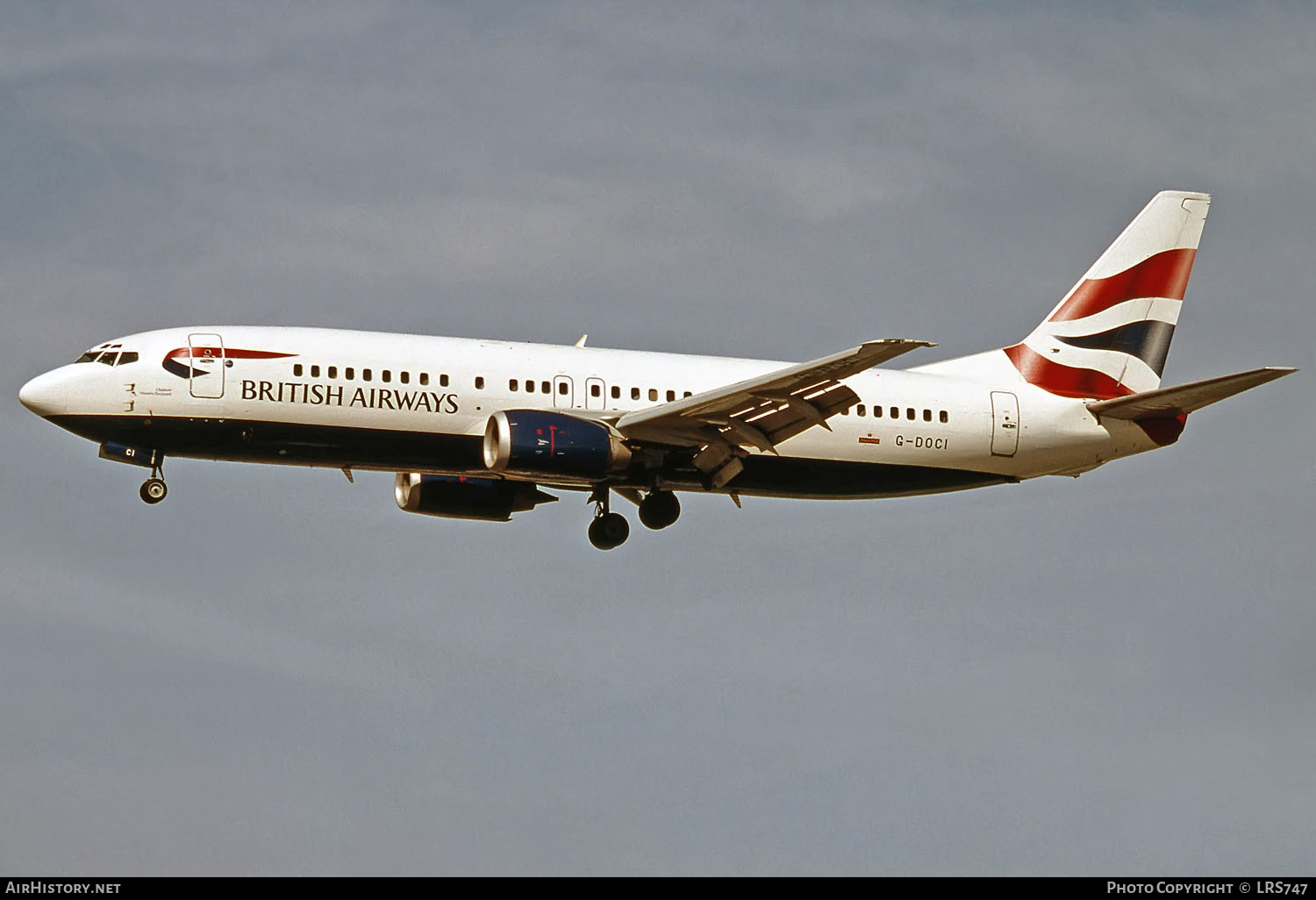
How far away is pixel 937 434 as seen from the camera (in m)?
55.5

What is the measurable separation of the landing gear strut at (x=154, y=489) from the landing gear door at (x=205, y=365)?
244 cm

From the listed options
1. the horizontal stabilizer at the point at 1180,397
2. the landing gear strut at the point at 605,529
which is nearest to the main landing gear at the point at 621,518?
the landing gear strut at the point at 605,529

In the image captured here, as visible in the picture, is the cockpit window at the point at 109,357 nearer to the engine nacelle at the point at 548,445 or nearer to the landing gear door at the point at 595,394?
the engine nacelle at the point at 548,445

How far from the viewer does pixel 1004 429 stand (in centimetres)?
5603

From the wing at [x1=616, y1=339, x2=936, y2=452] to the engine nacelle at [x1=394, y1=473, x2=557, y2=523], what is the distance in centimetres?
613

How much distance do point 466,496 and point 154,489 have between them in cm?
955

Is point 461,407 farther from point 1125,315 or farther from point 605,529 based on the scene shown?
point 1125,315

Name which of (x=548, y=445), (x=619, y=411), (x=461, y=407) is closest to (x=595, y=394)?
(x=619, y=411)

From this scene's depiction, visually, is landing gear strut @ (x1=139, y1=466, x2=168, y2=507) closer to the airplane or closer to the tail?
the airplane

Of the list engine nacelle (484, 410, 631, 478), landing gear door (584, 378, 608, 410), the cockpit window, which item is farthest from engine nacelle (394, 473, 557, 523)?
the cockpit window
